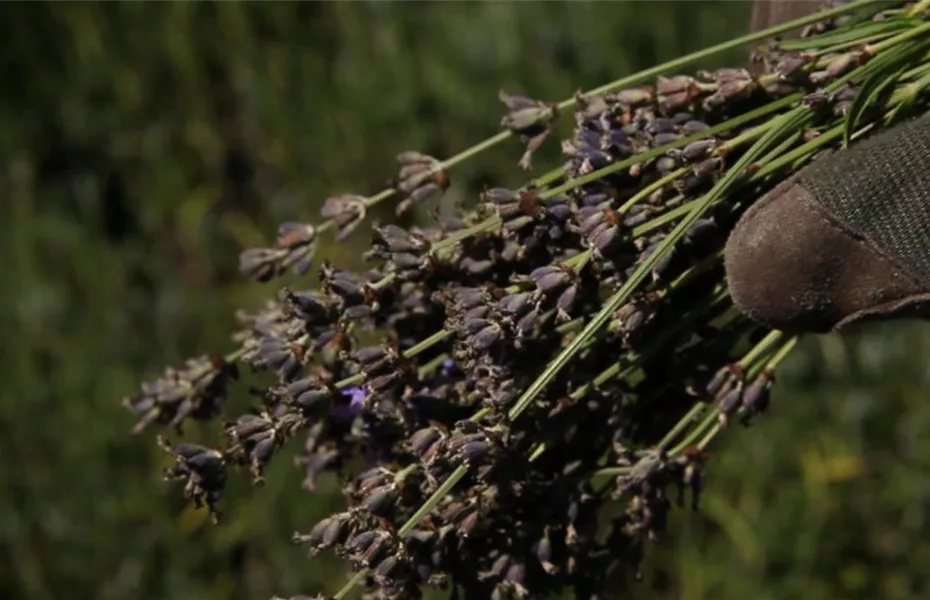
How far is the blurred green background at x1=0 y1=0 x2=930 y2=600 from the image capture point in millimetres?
1835

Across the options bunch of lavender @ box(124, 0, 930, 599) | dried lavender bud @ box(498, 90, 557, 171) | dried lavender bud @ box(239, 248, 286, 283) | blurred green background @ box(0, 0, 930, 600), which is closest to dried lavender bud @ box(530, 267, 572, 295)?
bunch of lavender @ box(124, 0, 930, 599)

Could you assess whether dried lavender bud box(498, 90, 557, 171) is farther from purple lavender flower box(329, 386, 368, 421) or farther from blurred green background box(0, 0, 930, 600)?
blurred green background box(0, 0, 930, 600)

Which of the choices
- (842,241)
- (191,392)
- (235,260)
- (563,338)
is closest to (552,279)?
(563,338)

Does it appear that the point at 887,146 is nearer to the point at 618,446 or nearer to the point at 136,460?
the point at 618,446

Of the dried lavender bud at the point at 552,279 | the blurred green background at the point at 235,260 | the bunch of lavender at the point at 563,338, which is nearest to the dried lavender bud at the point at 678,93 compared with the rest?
the bunch of lavender at the point at 563,338

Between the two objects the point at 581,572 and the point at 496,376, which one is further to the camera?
the point at 581,572

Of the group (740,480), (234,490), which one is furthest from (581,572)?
(234,490)

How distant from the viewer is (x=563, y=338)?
79cm

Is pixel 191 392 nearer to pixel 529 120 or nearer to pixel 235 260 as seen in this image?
pixel 529 120

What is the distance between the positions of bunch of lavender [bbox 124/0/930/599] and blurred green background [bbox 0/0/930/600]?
105 cm

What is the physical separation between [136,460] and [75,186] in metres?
0.62

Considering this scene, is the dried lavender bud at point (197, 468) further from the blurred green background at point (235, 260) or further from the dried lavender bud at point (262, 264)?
the blurred green background at point (235, 260)

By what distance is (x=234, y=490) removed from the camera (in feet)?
6.92

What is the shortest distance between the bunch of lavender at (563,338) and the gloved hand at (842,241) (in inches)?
0.9
